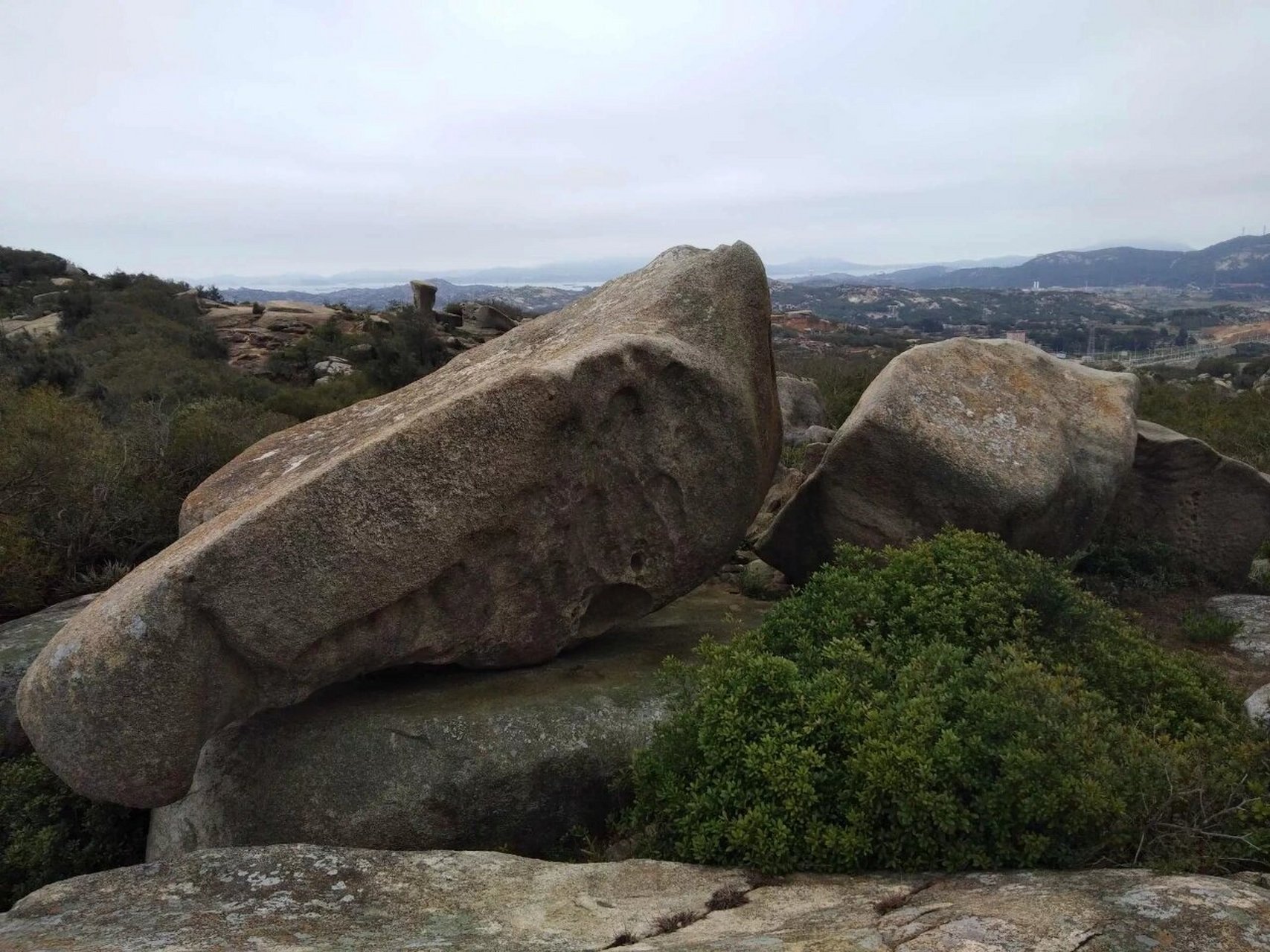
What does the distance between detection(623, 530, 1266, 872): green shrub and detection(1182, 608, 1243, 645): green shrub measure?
310 cm

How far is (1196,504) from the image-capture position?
10859mm

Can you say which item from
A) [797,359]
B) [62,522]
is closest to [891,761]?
[62,522]

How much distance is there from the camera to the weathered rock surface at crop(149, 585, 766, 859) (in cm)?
648

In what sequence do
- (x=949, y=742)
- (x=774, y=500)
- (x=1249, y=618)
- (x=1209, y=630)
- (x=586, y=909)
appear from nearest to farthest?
(x=586, y=909), (x=949, y=742), (x=1209, y=630), (x=1249, y=618), (x=774, y=500)

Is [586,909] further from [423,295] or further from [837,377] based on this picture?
[423,295]

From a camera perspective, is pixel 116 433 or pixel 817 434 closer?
pixel 116 433

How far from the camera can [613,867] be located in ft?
16.6

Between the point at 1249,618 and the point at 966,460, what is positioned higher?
the point at 966,460

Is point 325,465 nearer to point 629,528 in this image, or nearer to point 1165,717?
point 629,528

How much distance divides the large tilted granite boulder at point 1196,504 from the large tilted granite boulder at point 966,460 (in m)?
1.51

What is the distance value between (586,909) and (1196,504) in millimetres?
9730

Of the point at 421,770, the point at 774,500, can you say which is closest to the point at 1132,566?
the point at 774,500

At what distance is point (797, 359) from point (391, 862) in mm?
34959

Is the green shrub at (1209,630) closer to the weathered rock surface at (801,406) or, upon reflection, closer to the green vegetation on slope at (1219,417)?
the green vegetation on slope at (1219,417)
